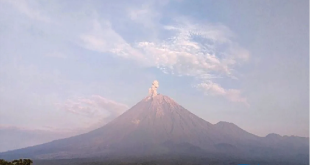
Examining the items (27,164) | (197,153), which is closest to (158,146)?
(197,153)

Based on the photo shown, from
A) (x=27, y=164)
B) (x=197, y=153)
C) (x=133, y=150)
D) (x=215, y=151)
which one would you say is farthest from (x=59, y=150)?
(x=27, y=164)

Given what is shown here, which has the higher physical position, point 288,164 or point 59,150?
point 59,150

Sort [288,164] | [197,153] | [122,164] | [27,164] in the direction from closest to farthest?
1. [27,164]
2. [122,164]
3. [288,164]
4. [197,153]

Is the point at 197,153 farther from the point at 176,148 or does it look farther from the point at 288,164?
the point at 288,164

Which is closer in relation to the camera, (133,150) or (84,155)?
(84,155)

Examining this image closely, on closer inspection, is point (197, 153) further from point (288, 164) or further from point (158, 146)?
point (288, 164)

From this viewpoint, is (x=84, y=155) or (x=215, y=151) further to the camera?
(x=215, y=151)

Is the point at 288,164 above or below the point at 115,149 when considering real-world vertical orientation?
below

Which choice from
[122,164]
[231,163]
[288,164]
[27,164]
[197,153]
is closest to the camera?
[27,164]
